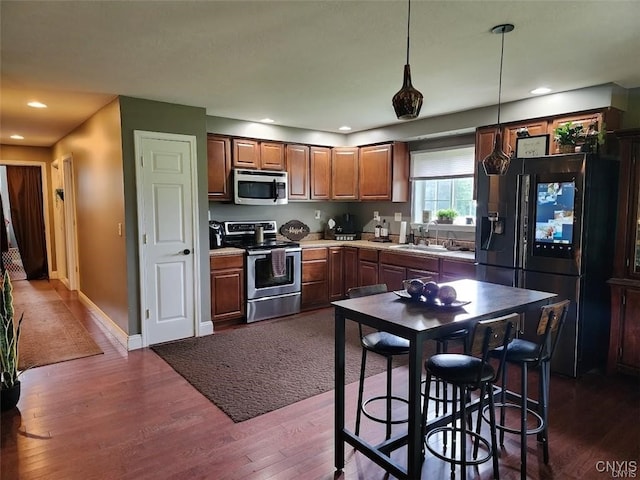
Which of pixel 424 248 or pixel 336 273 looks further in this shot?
pixel 336 273

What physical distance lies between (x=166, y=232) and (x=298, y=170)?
2060mm

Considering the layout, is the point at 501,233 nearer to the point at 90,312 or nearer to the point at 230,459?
the point at 230,459

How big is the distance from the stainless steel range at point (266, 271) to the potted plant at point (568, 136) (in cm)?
299

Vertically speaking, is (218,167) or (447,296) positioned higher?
(218,167)

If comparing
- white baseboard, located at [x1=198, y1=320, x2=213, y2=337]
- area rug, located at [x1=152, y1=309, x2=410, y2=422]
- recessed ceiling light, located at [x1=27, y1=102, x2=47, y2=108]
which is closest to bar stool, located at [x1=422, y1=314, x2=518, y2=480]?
area rug, located at [x1=152, y1=309, x2=410, y2=422]

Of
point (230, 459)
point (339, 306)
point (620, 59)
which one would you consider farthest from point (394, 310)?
point (620, 59)

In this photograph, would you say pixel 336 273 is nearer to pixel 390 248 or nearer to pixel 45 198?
pixel 390 248

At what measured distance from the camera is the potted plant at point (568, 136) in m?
3.32

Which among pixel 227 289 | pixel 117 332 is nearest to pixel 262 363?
Result: pixel 227 289

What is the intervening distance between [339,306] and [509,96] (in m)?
2.86

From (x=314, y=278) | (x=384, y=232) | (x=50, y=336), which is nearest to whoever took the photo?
(x=50, y=336)

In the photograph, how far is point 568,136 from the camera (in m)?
3.35

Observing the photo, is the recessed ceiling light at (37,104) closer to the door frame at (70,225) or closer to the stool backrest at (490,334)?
the door frame at (70,225)

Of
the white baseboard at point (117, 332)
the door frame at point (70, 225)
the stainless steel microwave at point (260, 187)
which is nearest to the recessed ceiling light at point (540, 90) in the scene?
the stainless steel microwave at point (260, 187)
